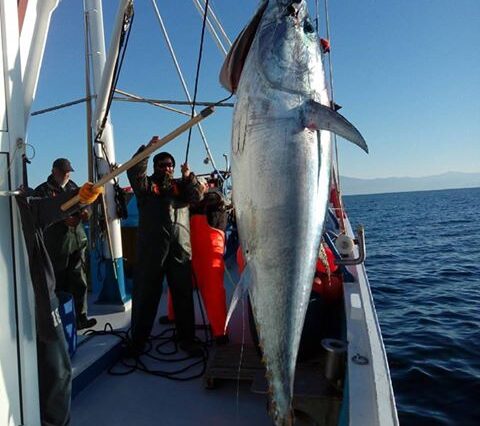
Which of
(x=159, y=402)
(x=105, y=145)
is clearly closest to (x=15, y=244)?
(x=159, y=402)

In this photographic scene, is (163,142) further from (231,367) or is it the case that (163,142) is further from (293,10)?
(231,367)

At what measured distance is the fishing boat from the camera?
1.98 m

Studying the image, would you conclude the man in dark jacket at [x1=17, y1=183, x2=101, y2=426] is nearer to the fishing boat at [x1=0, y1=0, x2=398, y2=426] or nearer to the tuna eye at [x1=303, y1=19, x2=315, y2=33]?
the fishing boat at [x1=0, y1=0, x2=398, y2=426]

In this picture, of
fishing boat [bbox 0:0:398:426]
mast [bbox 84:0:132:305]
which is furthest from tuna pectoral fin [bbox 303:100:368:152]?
mast [bbox 84:0:132:305]

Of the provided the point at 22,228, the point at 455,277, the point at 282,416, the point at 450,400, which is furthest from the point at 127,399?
the point at 455,277

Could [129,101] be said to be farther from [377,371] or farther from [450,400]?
[450,400]

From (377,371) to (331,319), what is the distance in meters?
1.63

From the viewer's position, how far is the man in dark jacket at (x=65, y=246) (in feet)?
15.4

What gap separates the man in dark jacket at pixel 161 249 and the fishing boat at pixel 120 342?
0.93 ft

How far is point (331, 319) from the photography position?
3.93 metres

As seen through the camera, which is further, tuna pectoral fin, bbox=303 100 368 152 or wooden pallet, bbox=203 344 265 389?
wooden pallet, bbox=203 344 265 389

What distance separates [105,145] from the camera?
4648 mm

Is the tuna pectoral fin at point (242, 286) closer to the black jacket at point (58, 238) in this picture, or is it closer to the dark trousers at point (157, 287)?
the dark trousers at point (157, 287)

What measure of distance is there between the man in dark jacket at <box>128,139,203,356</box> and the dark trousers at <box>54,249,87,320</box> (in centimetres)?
103
